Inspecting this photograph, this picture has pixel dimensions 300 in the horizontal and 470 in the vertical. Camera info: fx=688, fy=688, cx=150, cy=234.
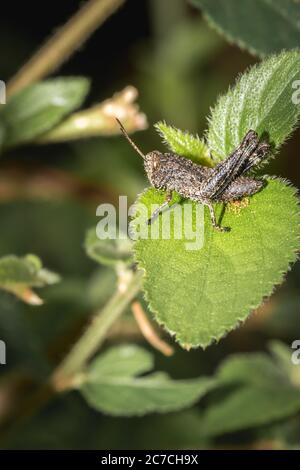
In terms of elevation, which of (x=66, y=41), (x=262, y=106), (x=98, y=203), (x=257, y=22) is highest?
(x=98, y=203)

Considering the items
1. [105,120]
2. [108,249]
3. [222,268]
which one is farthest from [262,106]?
[105,120]

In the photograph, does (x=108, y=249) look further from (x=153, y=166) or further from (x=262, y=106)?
(x=262, y=106)

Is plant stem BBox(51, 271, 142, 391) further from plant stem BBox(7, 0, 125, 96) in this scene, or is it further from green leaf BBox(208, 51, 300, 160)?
plant stem BBox(7, 0, 125, 96)

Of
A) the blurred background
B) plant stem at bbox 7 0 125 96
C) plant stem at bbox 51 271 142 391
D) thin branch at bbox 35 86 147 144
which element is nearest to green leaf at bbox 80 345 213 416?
plant stem at bbox 51 271 142 391

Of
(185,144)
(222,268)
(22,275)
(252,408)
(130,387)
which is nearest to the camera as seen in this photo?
(222,268)

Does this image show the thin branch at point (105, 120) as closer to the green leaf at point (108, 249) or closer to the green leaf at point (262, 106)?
the green leaf at point (108, 249)

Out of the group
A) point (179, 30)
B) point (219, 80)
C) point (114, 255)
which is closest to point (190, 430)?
point (114, 255)
